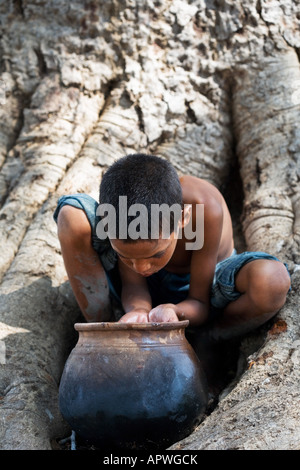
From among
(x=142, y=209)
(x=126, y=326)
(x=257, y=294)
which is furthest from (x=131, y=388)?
(x=257, y=294)

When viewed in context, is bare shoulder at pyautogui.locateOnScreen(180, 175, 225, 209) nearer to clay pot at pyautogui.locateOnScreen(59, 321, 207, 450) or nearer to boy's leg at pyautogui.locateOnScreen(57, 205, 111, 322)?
boy's leg at pyautogui.locateOnScreen(57, 205, 111, 322)

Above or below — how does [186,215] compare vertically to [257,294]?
above

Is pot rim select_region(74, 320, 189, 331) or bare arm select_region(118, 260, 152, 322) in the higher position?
pot rim select_region(74, 320, 189, 331)

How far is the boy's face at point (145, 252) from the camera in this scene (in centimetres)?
188

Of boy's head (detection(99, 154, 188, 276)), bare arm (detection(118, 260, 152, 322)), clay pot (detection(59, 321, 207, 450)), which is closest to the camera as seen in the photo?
clay pot (detection(59, 321, 207, 450))

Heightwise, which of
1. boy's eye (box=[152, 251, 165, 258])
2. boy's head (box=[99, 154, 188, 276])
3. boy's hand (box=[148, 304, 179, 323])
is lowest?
boy's hand (box=[148, 304, 179, 323])

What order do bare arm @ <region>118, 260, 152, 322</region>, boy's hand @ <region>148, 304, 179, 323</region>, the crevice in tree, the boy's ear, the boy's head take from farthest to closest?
the crevice in tree < bare arm @ <region>118, 260, 152, 322</region> < the boy's ear < boy's hand @ <region>148, 304, 179, 323</region> < the boy's head

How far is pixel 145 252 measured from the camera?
1.89 meters

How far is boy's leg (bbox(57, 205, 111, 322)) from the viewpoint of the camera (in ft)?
7.12

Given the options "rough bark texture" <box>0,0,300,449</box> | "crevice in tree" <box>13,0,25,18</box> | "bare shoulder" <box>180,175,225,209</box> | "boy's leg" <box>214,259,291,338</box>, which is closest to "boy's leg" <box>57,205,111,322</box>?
"rough bark texture" <box>0,0,300,449</box>

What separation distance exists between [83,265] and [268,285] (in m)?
0.77

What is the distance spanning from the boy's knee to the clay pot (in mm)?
476

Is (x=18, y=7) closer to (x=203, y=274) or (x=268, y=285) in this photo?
(x=203, y=274)
